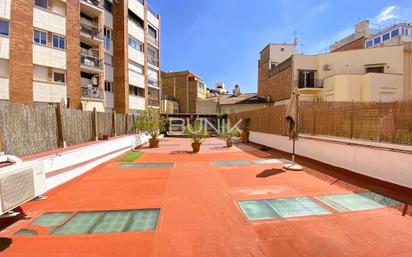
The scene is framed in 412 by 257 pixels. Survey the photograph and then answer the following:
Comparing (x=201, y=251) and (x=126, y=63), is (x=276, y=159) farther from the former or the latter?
(x=126, y=63)

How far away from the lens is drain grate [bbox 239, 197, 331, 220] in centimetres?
455

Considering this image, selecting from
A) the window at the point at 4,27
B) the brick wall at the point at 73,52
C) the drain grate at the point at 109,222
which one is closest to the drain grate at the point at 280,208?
the drain grate at the point at 109,222

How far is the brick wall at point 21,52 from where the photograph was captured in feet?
51.6

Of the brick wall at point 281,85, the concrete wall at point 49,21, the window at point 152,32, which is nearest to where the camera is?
the concrete wall at point 49,21

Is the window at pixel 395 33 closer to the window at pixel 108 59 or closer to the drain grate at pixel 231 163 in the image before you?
the drain grate at pixel 231 163

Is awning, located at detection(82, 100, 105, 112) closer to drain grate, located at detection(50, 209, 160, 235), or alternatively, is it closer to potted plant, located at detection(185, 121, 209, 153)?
potted plant, located at detection(185, 121, 209, 153)

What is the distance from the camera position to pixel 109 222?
4301 millimetres

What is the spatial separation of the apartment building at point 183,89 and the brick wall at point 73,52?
18196 mm

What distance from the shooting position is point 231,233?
385cm

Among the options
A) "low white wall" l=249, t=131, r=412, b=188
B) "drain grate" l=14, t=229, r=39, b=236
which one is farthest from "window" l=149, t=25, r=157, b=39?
"drain grate" l=14, t=229, r=39, b=236

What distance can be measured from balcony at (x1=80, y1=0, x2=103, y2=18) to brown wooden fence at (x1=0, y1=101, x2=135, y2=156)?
14.2 metres

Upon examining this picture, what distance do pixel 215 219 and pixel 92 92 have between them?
20.1 metres

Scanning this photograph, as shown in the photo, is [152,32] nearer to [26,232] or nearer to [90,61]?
[90,61]

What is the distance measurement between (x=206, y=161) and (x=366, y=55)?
23.9 meters
